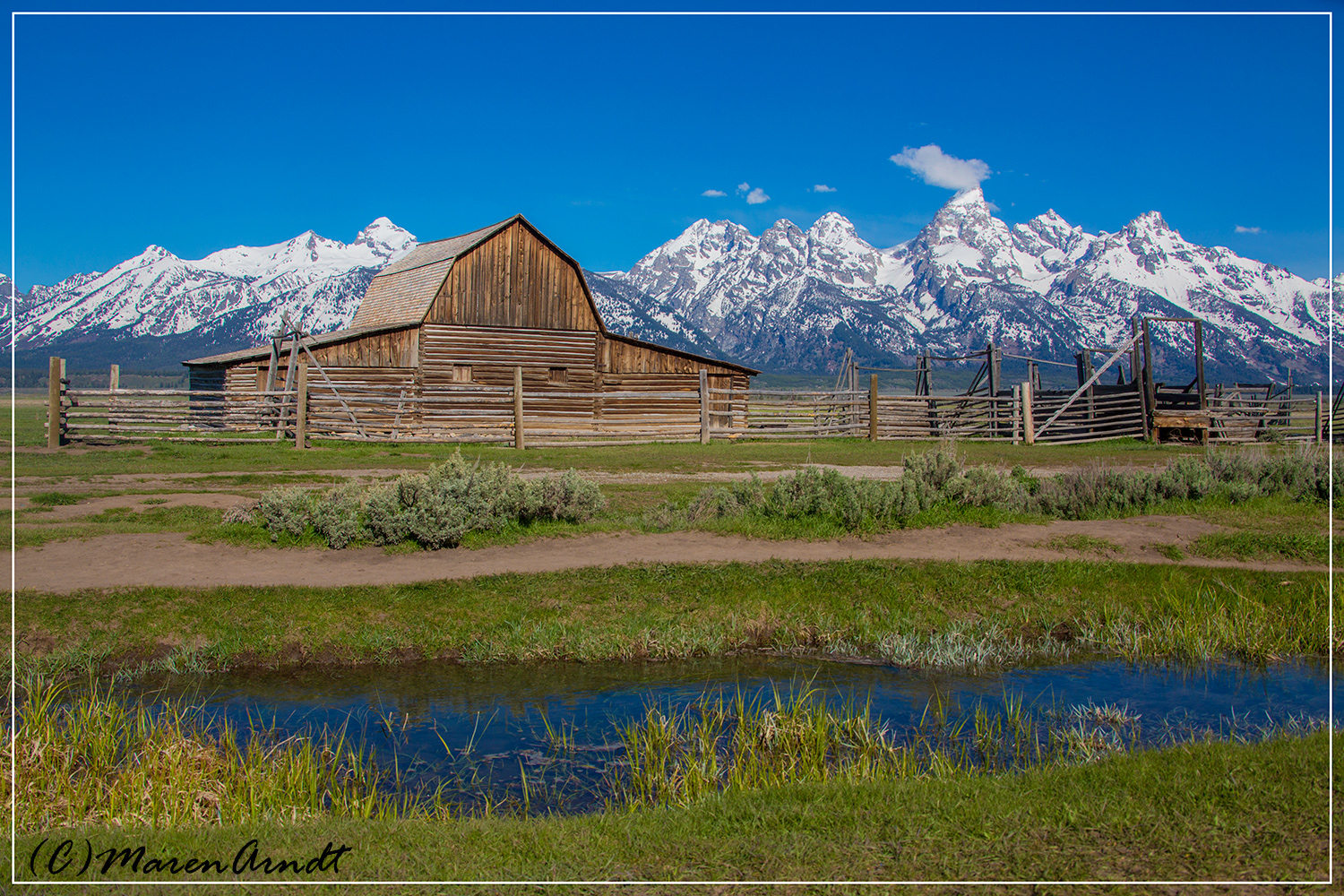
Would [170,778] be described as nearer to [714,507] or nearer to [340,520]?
[340,520]

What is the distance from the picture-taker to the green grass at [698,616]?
8.67 metres

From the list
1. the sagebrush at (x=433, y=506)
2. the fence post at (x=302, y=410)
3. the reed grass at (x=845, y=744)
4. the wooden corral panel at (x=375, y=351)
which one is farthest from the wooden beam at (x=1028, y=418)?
the reed grass at (x=845, y=744)

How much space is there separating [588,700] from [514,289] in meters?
26.4

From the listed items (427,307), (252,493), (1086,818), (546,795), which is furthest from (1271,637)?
(427,307)

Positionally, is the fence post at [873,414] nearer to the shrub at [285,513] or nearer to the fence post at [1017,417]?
the fence post at [1017,417]

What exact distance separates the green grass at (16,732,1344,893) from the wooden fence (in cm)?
2144

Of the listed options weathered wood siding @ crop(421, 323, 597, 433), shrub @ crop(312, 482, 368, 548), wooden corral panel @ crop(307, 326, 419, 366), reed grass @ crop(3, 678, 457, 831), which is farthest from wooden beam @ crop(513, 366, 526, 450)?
reed grass @ crop(3, 678, 457, 831)

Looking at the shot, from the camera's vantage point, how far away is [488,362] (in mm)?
31984

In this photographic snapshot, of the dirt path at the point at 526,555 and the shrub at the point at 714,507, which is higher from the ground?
the shrub at the point at 714,507

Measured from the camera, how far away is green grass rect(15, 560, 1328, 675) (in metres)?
8.67

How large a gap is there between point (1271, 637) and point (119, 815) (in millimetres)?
9530

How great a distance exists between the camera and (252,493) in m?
15.0

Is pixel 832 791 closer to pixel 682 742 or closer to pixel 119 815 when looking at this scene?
pixel 682 742

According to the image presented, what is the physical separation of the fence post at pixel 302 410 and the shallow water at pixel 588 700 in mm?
16947
